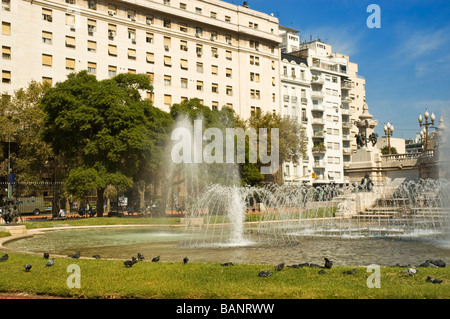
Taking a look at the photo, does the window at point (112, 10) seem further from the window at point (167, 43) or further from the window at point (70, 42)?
the window at point (167, 43)

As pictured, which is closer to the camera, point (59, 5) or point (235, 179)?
point (235, 179)

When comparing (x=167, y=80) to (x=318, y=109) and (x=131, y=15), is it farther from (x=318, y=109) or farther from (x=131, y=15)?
(x=318, y=109)

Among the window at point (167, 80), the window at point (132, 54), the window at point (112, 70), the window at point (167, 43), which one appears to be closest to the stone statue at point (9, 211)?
the window at point (112, 70)

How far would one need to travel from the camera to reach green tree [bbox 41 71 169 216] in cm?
3462

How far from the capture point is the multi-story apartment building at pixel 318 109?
2913 inches

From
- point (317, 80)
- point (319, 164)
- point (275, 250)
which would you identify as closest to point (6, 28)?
point (275, 250)

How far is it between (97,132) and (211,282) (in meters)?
29.4

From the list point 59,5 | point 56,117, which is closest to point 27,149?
point 56,117

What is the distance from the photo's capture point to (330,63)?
275 ft

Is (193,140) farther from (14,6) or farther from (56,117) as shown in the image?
(14,6)

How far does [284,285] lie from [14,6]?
48.0 m

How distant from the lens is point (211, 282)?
9.13m

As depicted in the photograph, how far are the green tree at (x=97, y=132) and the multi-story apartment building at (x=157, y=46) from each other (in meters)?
11.0

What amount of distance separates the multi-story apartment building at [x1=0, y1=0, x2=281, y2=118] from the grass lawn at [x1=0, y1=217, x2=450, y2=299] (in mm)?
38815
